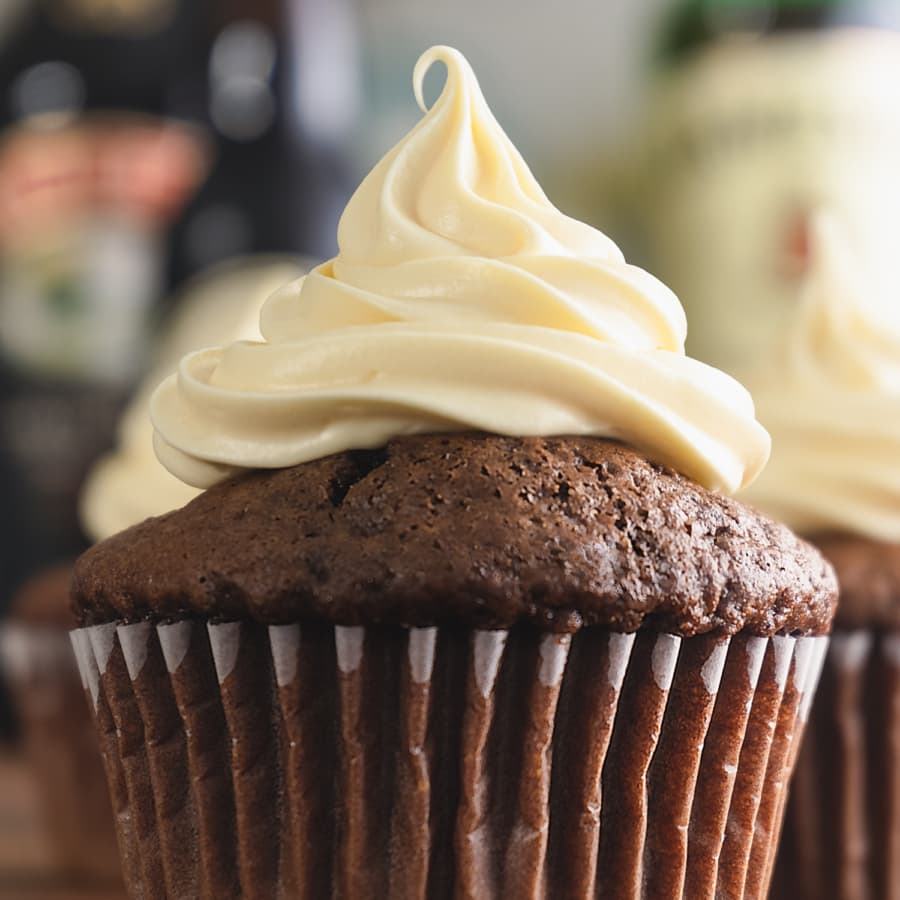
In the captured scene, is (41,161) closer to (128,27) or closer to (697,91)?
(128,27)

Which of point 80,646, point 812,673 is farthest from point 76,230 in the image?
point 812,673

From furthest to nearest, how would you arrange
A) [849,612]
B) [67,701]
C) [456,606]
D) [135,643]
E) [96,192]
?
→ [96,192] < [67,701] < [849,612] < [135,643] < [456,606]

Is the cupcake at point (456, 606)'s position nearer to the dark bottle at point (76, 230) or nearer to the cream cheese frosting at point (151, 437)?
the cream cheese frosting at point (151, 437)

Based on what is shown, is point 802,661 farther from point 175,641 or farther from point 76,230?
point 76,230

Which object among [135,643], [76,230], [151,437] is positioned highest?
[135,643]

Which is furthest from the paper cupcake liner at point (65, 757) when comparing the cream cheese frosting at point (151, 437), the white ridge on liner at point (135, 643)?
the white ridge on liner at point (135, 643)

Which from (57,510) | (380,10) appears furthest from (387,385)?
(380,10)
